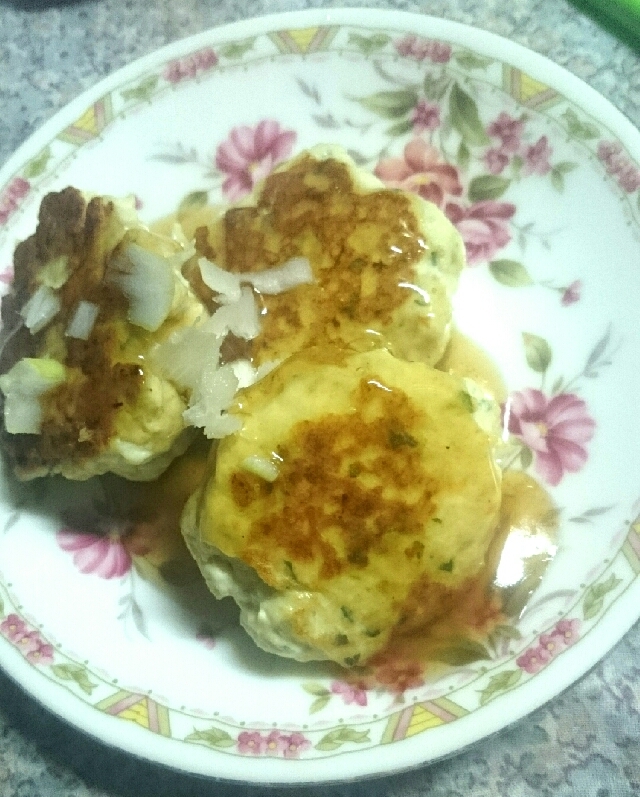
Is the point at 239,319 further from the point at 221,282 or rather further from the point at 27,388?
the point at 27,388

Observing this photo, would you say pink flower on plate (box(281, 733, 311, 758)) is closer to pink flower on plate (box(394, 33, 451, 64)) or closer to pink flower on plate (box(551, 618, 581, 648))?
pink flower on plate (box(551, 618, 581, 648))

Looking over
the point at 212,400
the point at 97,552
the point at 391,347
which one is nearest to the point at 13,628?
the point at 97,552

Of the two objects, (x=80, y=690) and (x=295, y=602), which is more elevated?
(x=295, y=602)

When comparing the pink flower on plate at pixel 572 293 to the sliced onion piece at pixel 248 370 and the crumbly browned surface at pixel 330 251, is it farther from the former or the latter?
the sliced onion piece at pixel 248 370

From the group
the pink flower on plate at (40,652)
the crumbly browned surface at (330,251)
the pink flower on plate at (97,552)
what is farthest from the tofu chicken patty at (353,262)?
the pink flower on plate at (40,652)

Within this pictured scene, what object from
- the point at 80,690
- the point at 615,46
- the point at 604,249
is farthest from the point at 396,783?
the point at 615,46

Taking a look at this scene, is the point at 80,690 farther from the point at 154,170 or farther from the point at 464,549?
the point at 154,170
